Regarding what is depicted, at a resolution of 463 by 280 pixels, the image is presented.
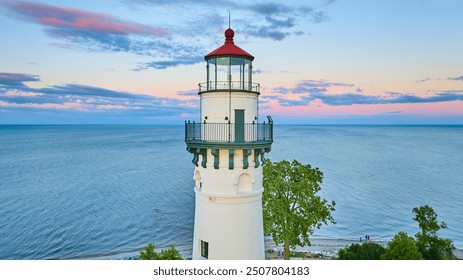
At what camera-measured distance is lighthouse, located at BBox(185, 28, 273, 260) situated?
1180 centimetres

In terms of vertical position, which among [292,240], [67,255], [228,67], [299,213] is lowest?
[67,255]

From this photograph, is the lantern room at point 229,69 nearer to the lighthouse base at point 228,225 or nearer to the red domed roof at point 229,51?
the red domed roof at point 229,51

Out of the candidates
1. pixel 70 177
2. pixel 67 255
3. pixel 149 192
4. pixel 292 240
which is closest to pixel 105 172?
pixel 70 177

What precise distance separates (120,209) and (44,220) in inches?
344

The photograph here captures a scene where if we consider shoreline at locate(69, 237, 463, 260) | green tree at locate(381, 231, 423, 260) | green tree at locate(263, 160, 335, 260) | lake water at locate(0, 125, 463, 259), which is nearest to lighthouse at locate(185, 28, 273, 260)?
green tree at locate(381, 231, 423, 260)

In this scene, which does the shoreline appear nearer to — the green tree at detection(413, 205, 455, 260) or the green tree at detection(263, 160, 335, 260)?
the green tree at detection(263, 160, 335, 260)

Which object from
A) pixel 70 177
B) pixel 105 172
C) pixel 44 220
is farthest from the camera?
pixel 105 172

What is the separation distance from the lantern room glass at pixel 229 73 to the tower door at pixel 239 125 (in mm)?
837

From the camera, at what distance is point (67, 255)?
32688mm

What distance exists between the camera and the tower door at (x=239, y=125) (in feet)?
38.7

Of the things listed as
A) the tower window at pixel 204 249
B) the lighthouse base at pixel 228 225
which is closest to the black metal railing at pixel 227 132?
the lighthouse base at pixel 228 225

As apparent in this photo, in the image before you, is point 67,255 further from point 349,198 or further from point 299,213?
point 349,198

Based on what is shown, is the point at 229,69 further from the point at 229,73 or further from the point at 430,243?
the point at 430,243
